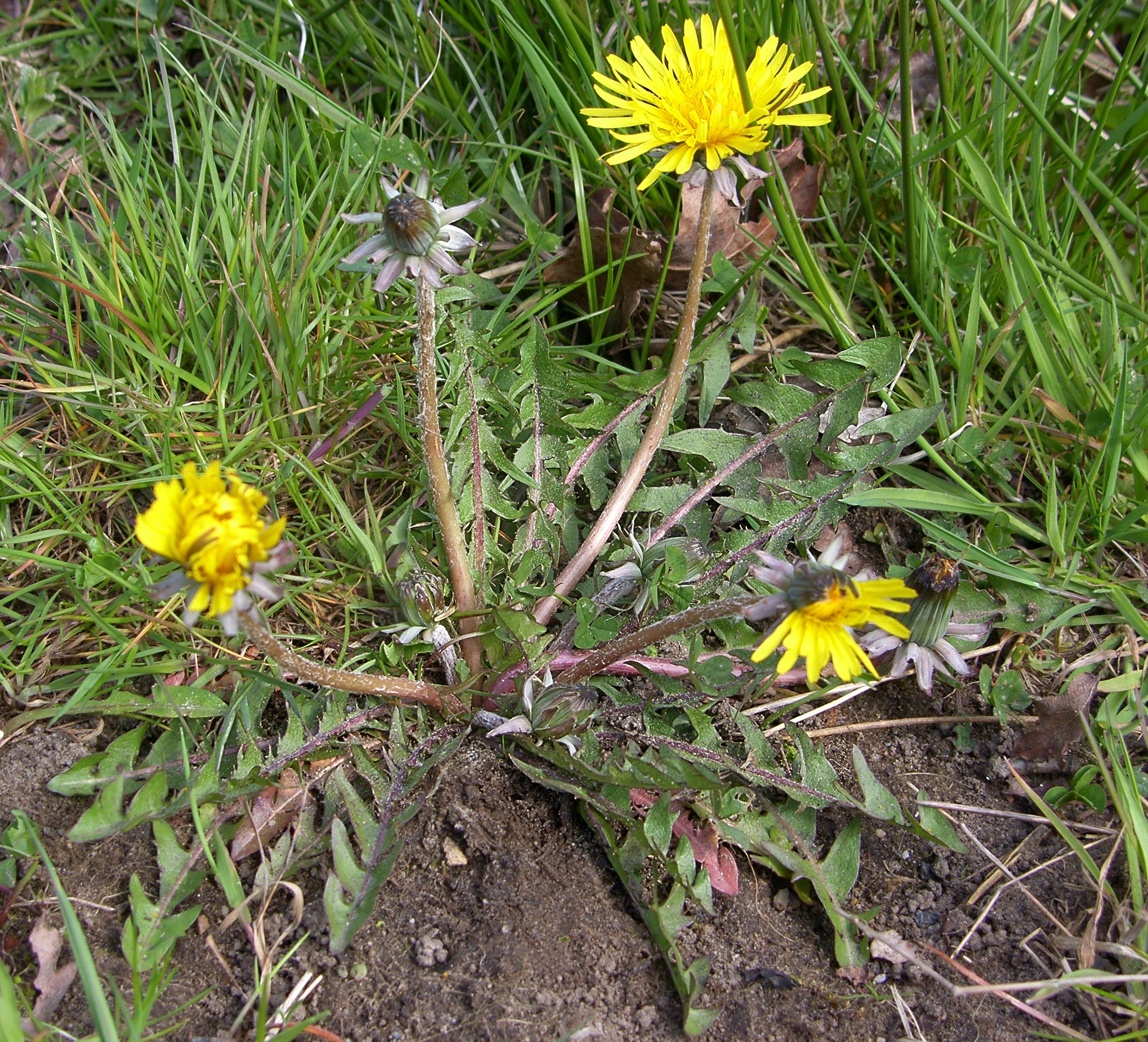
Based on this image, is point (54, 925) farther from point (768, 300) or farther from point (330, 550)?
point (768, 300)

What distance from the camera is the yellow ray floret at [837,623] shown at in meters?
1.69

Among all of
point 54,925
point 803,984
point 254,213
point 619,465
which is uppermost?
point 254,213

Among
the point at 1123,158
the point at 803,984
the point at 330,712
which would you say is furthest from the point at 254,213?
the point at 1123,158

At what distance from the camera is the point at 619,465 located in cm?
282

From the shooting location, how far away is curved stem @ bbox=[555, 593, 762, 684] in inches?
72.2

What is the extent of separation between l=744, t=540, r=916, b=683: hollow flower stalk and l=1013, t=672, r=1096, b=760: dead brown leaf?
0.87m

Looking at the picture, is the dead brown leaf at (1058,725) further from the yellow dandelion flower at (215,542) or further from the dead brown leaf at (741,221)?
the yellow dandelion flower at (215,542)

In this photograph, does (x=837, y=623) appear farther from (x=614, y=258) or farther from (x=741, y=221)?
(x=741, y=221)

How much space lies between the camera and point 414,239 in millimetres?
1845

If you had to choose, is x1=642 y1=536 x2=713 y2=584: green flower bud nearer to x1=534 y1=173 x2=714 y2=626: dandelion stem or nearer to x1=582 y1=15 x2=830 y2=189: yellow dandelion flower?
x1=534 y1=173 x2=714 y2=626: dandelion stem

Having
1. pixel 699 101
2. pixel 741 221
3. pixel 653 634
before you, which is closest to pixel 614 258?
pixel 741 221

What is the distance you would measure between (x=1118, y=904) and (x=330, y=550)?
80.8 inches

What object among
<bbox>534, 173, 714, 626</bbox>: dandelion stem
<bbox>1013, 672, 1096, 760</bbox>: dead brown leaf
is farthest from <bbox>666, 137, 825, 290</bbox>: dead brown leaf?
<bbox>1013, 672, 1096, 760</bbox>: dead brown leaf

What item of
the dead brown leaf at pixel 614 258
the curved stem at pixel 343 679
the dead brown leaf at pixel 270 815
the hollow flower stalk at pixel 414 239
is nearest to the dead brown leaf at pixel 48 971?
the dead brown leaf at pixel 270 815
